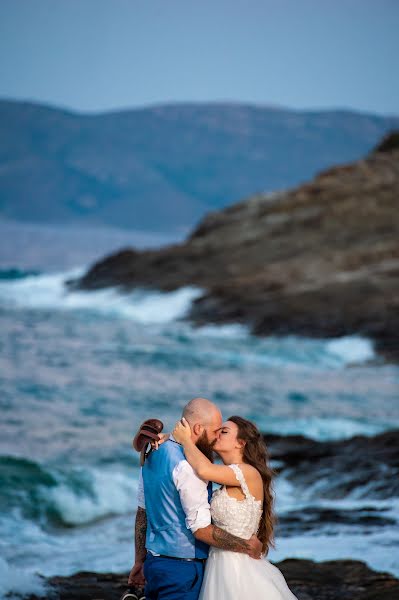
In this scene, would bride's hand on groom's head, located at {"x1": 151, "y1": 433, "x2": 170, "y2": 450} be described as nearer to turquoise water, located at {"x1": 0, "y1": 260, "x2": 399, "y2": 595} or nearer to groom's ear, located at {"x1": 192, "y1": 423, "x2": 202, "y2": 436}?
groom's ear, located at {"x1": 192, "y1": 423, "x2": 202, "y2": 436}

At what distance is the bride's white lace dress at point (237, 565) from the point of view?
17.1 ft

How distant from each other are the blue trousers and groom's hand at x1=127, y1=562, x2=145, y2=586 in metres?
0.19

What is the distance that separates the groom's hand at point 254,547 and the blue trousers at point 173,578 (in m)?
0.28

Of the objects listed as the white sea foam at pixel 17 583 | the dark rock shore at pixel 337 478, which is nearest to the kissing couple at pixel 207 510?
the white sea foam at pixel 17 583

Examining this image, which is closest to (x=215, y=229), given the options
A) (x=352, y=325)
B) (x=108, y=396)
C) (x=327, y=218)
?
(x=327, y=218)

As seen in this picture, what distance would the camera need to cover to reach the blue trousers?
532cm

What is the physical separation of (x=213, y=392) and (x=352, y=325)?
331 inches

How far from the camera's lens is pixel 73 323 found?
4175 centimetres

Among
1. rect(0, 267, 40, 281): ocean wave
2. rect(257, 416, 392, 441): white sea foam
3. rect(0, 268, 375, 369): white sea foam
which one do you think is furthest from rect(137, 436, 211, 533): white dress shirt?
rect(0, 267, 40, 281): ocean wave

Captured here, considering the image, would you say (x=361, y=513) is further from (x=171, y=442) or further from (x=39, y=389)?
(x=39, y=389)

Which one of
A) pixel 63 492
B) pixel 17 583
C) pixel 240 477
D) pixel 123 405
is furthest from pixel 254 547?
pixel 123 405

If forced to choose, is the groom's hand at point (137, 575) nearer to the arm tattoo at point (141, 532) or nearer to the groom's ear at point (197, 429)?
the arm tattoo at point (141, 532)

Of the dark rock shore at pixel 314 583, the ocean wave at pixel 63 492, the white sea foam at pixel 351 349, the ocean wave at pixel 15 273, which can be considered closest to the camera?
Result: the dark rock shore at pixel 314 583

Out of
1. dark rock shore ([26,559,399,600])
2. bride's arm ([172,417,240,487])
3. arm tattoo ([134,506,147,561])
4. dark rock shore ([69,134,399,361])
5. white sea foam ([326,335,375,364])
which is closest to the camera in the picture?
bride's arm ([172,417,240,487])
